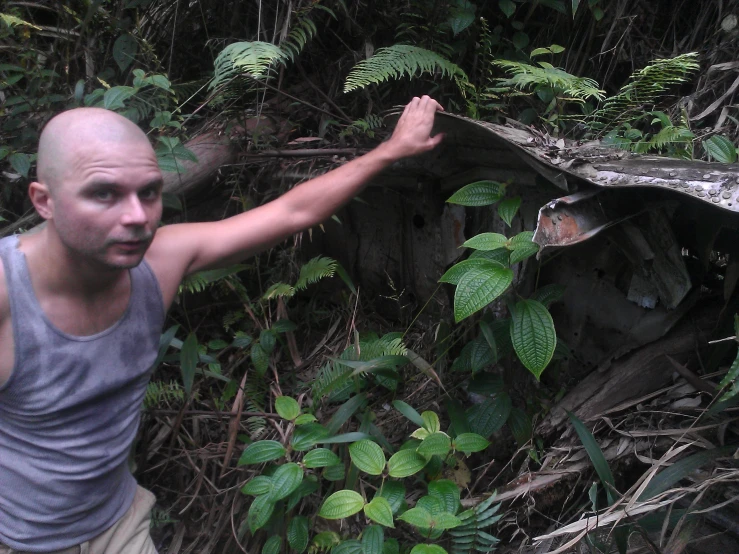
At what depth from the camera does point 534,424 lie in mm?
2400

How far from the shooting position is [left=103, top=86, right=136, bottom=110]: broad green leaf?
236 cm

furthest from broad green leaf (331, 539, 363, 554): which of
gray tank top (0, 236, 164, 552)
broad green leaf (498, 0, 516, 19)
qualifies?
broad green leaf (498, 0, 516, 19)

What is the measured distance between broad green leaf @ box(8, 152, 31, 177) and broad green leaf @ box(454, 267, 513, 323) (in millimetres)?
1796

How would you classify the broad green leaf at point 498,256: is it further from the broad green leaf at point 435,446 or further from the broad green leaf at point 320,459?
the broad green leaf at point 320,459

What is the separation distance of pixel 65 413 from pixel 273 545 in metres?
0.84

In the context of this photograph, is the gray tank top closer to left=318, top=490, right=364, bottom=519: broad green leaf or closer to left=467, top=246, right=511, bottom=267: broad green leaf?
left=318, top=490, right=364, bottom=519: broad green leaf

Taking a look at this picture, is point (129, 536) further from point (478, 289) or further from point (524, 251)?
point (524, 251)

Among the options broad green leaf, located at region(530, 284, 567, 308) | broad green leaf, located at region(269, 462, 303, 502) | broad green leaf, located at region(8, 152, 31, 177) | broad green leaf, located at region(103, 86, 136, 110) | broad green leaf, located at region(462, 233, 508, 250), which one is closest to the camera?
broad green leaf, located at region(462, 233, 508, 250)

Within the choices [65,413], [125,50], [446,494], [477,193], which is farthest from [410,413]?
[125,50]

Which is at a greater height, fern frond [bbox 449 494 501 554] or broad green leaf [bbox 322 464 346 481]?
fern frond [bbox 449 494 501 554]

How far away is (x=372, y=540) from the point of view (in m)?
1.99

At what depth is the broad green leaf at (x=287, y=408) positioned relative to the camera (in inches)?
90.7

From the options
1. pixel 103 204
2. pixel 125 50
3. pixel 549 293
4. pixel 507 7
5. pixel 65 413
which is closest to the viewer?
pixel 103 204

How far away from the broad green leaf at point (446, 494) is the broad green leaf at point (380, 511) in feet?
0.55
